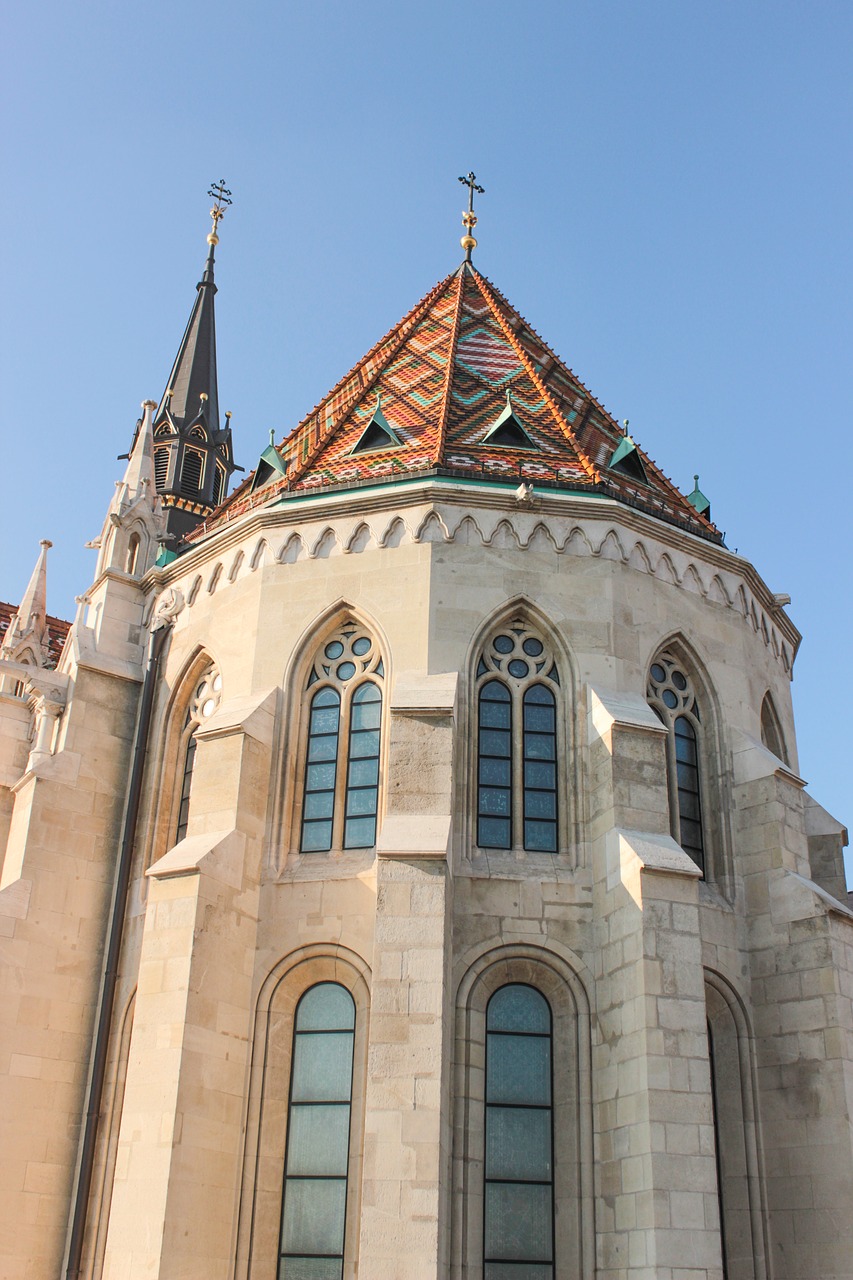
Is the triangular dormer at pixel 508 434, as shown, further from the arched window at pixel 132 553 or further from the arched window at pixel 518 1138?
the arched window at pixel 518 1138

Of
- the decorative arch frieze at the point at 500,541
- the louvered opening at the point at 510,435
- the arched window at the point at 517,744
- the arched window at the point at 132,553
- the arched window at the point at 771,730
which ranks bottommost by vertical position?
the arched window at the point at 517,744

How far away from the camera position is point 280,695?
54.8 feet

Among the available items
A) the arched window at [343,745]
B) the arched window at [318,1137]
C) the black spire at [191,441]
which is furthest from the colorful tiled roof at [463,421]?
the black spire at [191,441]

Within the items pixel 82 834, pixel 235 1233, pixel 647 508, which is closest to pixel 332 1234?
pixel 235 1233

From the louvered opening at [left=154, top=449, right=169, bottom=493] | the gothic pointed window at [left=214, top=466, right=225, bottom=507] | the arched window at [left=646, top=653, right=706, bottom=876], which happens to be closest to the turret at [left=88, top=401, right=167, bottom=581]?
the arched window at [left=646, top=653, right=706, bottom=876]

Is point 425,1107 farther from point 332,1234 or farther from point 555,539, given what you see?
point 555,539

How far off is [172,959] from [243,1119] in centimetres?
181

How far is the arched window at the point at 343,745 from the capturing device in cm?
1600

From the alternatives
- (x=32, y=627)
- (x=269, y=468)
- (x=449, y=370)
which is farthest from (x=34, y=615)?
(x=449, y=370)

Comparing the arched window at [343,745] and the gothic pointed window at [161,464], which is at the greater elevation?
the gothic pointed window at [161,464]

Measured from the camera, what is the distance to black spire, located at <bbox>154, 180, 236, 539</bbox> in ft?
106

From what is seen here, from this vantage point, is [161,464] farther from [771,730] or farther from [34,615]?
[771,730]

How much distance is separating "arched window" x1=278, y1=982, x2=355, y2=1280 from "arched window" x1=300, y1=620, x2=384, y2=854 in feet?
5.94

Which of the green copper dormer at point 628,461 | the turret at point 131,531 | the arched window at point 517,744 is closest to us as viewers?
the arched window at point 517,744
